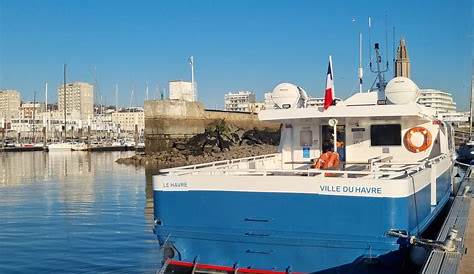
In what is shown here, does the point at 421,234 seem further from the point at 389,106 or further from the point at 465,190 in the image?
the point at 465,190

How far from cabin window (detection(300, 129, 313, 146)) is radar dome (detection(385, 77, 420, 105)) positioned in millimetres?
2626

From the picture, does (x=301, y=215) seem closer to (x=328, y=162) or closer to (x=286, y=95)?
(x=328, y=162)


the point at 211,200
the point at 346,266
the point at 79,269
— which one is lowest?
the point at 79,269

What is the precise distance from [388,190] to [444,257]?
4.25ft

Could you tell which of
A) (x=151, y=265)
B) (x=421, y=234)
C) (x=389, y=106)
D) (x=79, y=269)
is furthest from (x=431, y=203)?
(x=79, y=269)

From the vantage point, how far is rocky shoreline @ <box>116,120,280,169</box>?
49494mm

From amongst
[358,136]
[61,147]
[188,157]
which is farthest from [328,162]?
[61,147]

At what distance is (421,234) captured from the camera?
34.0 ft

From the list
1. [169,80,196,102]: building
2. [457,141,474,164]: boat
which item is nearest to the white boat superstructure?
[457,141,474,164]: boat

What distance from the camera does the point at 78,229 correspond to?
18.5 m

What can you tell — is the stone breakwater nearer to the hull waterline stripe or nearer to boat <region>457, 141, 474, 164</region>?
boat <region>457, 141, 474, 164</region>

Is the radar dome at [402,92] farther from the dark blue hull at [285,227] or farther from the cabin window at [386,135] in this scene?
the dark blue hull at [285,227]

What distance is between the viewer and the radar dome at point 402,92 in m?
11.6

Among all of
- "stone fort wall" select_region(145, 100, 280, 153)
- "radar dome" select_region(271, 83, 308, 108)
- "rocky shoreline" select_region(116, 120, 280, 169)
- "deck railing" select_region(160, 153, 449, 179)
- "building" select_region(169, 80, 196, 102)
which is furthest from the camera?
"building" select_region(169, 80, 196, 102)
